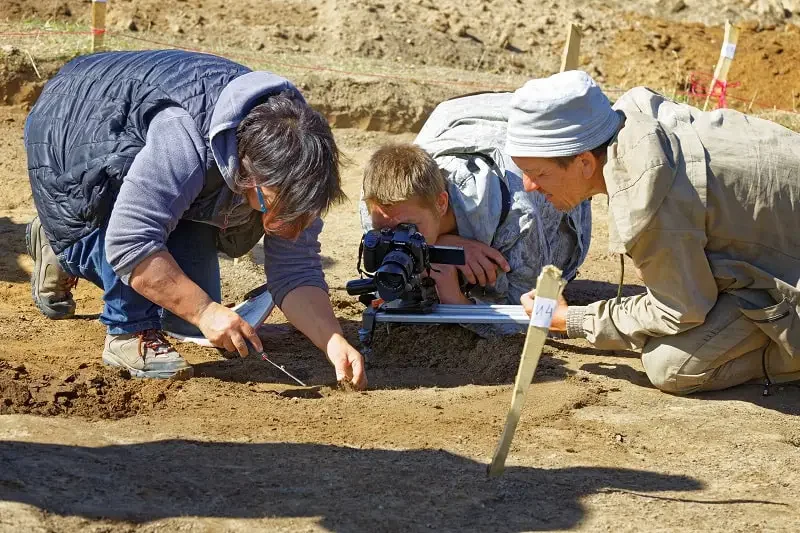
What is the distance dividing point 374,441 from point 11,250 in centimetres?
297

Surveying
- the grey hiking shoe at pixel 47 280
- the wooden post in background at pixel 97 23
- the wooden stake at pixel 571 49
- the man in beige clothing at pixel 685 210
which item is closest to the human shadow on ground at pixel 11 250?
the grey hiking shoe at pixel 47 280

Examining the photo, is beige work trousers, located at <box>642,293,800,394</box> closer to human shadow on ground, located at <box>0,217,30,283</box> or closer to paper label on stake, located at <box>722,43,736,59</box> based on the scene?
human shadow on ground, located at <box>0,217,30,283</box>

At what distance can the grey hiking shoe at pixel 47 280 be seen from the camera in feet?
14.1

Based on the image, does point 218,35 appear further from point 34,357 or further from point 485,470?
point 485,470

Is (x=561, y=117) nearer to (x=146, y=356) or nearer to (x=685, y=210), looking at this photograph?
(x=685, y=210)

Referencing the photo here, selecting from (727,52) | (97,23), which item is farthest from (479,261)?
(727,52)

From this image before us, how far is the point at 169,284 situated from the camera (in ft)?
11.1

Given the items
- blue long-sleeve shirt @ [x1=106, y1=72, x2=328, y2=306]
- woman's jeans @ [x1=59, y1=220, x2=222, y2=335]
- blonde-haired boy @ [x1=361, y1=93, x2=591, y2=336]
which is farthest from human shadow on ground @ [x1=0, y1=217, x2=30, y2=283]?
blue long-sleeve shirt @ [x1=106, y1=72, x2=328, y2=306]

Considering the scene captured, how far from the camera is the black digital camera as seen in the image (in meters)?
3.77

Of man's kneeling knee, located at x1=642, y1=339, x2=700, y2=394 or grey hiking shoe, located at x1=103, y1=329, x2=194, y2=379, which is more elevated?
man's kneeling knee, located at x1=642, y1=339, x2=700, y2=394

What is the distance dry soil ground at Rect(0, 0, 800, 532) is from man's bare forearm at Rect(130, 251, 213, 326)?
0.34m

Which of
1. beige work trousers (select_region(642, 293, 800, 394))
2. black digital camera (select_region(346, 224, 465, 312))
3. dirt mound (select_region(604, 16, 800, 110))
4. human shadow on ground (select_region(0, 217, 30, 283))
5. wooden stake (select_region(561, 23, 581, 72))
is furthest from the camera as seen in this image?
dirt mound (select_region(604, 16, 800, 110))

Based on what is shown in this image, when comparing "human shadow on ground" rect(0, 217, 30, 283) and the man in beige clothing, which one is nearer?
the man in beige clothing

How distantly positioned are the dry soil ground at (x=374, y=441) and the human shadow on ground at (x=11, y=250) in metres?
0.02
